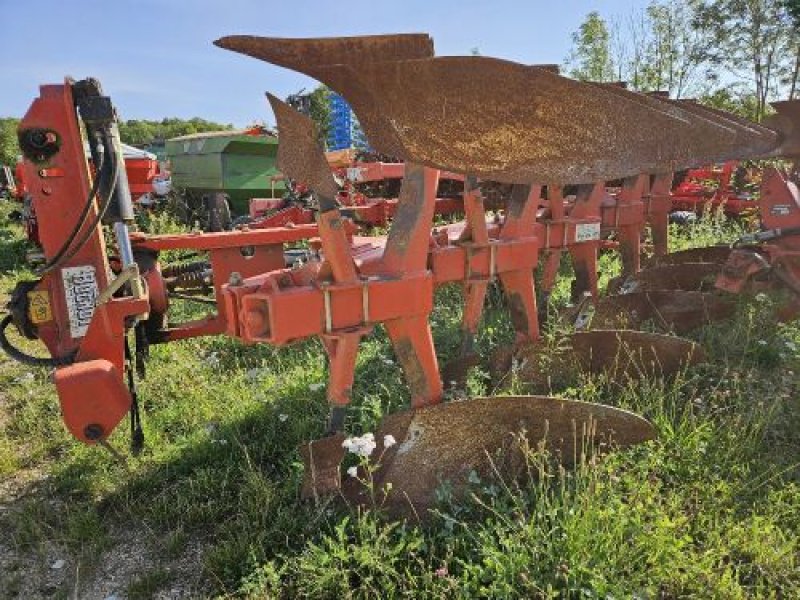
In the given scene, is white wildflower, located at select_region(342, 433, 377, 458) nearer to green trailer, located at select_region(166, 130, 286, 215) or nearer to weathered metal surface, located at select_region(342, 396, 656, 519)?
weathered metal surface, located at select_region(342, 396, 656, 519)

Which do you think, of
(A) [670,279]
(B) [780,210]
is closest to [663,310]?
(A) [670,279]

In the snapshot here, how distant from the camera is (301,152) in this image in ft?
6.35

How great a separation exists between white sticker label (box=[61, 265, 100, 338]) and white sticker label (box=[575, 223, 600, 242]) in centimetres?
272

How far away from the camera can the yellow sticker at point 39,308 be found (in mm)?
2508

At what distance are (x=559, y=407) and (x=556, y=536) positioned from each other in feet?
1.67

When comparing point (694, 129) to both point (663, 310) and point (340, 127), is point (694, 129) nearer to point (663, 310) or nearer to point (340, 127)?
point (663, 310)

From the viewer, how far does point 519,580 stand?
196 centimetres

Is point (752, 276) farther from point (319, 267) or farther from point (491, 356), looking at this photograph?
point (319, 267)

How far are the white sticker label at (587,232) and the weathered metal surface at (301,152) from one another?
2.23 metres

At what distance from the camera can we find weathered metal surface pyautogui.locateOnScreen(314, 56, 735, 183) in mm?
1567

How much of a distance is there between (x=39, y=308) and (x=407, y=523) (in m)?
1.77

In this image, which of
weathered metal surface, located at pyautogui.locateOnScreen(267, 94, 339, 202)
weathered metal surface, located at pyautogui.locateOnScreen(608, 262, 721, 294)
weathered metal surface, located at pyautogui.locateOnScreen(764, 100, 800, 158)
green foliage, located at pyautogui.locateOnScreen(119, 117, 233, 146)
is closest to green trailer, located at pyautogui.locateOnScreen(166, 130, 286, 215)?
weathered metal surface, located at pyautogui.locateOnScreen(608, 262, 721, 294)

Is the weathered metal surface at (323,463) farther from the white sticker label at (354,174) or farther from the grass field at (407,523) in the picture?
Result: the white sticker label at (354,174)

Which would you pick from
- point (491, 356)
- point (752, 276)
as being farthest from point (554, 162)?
point (752, 276)
